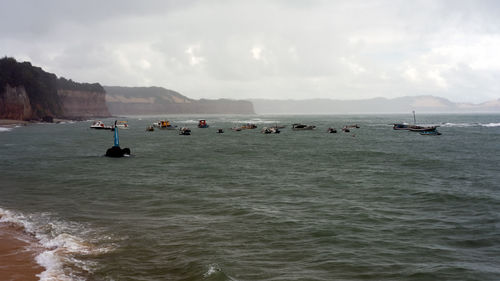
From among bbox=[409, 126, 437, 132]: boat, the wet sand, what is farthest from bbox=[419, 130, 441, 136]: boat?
the wet sand

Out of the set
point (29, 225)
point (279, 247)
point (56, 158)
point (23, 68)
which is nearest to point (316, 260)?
point (279, 247)

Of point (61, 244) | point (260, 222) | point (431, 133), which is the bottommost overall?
point (260, 222)

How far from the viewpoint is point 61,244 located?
1462 centimetres

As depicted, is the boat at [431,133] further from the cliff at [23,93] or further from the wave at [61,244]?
the cliff at [23,93]

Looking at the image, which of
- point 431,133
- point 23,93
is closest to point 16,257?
point 431,133

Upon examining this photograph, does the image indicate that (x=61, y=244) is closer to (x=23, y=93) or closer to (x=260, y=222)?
(x=260, y=222)

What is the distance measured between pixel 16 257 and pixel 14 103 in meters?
147

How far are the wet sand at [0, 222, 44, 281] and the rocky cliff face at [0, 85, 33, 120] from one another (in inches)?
5551

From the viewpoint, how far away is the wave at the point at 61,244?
12.1 metres

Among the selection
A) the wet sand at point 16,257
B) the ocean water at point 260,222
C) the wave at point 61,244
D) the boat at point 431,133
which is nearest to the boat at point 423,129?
the boat at point 431,133

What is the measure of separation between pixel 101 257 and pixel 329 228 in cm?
911

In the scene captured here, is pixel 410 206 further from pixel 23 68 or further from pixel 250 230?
pixel 23 68

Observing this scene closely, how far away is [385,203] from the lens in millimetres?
21906

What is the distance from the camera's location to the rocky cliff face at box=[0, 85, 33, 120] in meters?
136
